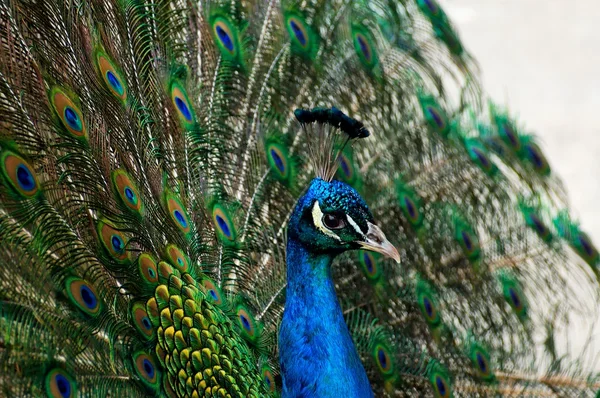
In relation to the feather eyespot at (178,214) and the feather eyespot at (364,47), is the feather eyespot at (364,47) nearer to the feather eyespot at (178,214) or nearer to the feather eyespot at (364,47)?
the feather eyespot at (364,47)

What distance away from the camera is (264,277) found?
194 centimetres

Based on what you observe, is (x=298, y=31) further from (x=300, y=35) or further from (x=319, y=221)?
(x=319, y=221)

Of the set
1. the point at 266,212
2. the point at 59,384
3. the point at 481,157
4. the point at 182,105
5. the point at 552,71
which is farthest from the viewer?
the point at 552,71

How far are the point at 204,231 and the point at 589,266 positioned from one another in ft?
3.91

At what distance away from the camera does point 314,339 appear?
158cm

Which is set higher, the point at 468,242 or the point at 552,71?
the point at 552,71

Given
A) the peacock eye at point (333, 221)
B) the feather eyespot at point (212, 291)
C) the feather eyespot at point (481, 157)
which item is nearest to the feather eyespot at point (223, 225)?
the feather eyespot at point (212, 291)

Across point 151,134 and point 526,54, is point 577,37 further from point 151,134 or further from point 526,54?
point 151,134

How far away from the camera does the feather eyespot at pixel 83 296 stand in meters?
1.59

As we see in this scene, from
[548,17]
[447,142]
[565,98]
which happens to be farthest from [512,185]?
[548,17]

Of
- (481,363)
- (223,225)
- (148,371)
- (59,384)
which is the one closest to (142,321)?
(148,371)

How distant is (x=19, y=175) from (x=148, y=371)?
409 millimetres

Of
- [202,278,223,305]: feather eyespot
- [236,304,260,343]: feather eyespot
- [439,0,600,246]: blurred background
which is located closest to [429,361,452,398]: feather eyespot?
Result: [236,304,260,343]: feather eyespot

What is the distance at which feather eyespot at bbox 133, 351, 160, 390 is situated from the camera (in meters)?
1.61
